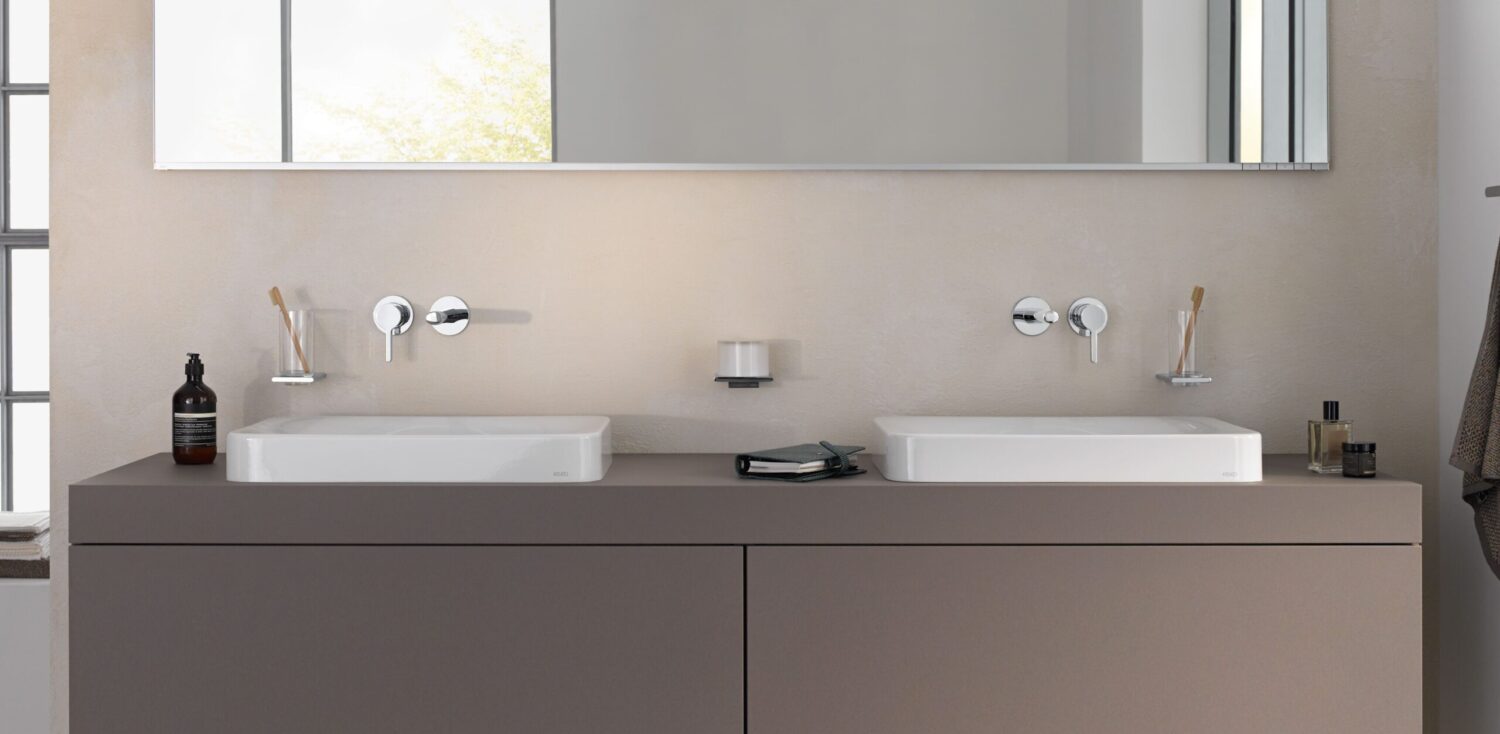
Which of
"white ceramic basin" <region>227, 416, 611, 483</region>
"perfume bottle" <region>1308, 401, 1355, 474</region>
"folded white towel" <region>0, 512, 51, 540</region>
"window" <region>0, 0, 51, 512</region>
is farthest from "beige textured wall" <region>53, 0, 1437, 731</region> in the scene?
"window" <region>0, 0, 51, 512</region>

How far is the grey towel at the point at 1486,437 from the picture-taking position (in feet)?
5.53

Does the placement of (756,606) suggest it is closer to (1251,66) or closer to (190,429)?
(190,429)

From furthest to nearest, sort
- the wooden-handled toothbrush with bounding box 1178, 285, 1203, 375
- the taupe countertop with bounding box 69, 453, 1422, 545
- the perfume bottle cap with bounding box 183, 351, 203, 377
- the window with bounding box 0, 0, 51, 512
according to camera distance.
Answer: the window with bounding box 0, 0, 51, 512 → the wooden-handled toothbrush with bounding box 1178, 285, 1203, 375 → the perfume bottle cap with bounding box 183, 351, 203, 377 → the taupe countertop with bounding box 69, 453, 1422, 545

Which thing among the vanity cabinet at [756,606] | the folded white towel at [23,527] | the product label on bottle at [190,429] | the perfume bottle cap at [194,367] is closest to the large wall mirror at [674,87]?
the perfume bottle cap at [194,367]

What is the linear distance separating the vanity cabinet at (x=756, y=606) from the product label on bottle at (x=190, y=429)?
0.77ft

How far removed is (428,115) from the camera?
6.84 ft

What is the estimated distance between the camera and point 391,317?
80.4 inches

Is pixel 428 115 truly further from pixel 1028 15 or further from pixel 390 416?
pixel 1028 15

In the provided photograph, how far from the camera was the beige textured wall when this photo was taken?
6.86 feet

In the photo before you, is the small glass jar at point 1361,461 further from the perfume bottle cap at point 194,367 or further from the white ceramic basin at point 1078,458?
the perfume bottle cap at point 194,367

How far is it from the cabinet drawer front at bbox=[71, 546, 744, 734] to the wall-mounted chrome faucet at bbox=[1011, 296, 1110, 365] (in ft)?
2.67

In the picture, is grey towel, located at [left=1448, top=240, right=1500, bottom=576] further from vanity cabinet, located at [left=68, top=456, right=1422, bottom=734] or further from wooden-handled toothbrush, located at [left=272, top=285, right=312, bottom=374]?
wooden-handled toothbrush, located at [left=272, top=285, right=312, bottom=374]

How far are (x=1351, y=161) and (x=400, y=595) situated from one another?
1.95 m

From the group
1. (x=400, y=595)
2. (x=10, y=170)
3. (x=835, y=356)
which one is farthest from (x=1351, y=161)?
(x=10, y=170)
